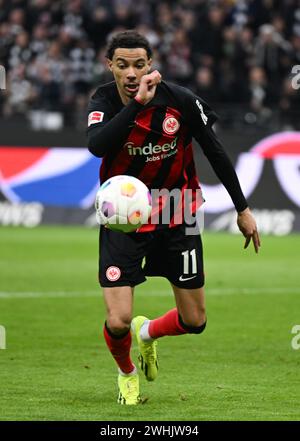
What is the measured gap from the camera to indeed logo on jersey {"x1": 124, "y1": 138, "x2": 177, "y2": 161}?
7184 mm

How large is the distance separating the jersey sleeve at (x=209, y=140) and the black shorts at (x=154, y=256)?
1.37ft

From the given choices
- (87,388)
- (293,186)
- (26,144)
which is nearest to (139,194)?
(87,388)

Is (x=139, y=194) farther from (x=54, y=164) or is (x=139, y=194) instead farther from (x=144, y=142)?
(x=54, y=164)

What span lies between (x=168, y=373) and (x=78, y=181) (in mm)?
10836

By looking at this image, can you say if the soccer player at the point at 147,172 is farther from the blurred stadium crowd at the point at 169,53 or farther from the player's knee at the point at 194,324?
the blurred stadium crowd at the point at 169,53

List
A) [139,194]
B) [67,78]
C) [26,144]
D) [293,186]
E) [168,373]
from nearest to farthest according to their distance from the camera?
[139,194] < [168,373] < [293,186] < [26,144] < [67,78]

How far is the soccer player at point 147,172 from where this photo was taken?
22.9ft

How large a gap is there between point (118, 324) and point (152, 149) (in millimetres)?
1139

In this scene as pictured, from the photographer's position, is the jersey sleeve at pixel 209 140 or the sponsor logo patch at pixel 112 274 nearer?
the sponsor logo patch at pixel 112 274

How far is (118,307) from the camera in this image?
22.9 feet

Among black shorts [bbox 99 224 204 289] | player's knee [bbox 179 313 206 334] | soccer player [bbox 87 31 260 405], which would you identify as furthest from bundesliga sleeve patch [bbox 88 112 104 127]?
player's knee [bbox 179 313 206 334]

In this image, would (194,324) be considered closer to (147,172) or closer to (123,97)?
(147,172)

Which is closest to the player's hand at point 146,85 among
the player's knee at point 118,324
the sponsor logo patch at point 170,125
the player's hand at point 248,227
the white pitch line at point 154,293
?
the sponsor logo patch at point 170,125

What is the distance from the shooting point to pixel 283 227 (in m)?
18.4
